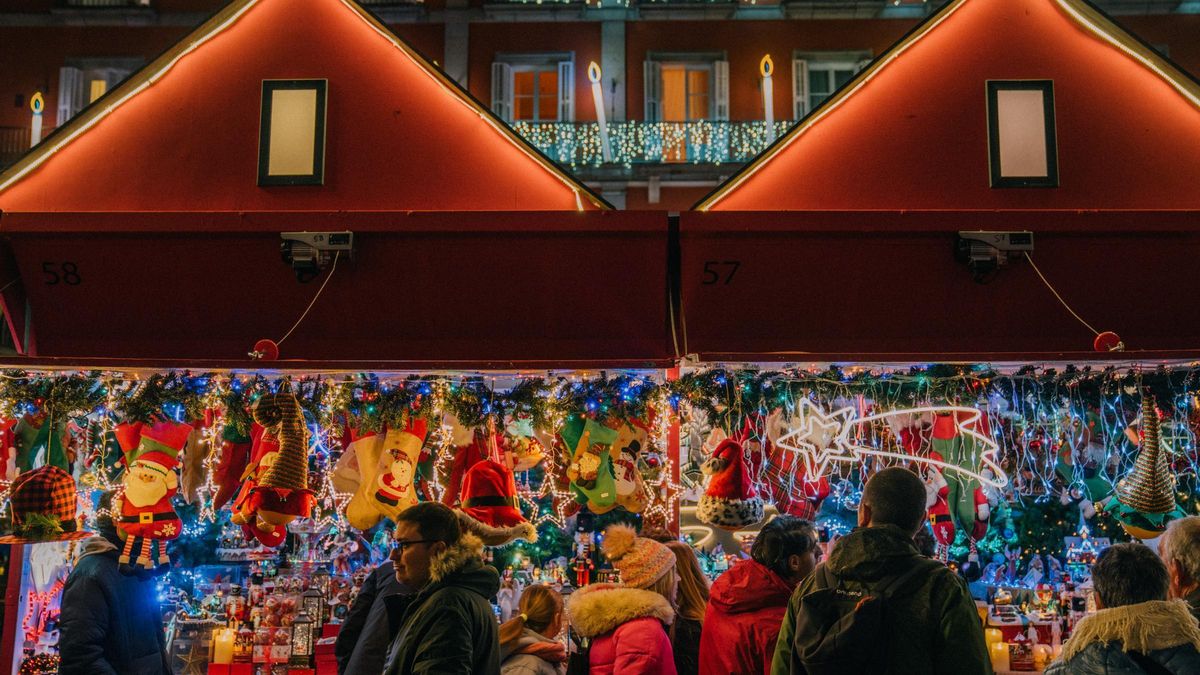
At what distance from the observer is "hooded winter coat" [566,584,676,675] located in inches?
171

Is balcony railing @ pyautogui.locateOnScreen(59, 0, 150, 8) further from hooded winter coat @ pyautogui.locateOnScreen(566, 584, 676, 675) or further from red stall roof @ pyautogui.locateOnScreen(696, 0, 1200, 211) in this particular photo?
hooded winter coat @ pyautogui.locateOnScreen(566, 584, 676, 675)

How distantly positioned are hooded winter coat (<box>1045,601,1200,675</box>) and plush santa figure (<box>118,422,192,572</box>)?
16.3ft

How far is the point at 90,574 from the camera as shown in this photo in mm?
5645

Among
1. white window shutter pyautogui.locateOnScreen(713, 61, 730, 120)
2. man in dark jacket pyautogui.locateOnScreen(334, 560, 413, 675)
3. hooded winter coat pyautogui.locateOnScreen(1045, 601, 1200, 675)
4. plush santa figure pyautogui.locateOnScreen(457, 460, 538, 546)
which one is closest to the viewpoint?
hooded winter coat pyautogui.locateOnScreen(1045, 601, 1200, 675)

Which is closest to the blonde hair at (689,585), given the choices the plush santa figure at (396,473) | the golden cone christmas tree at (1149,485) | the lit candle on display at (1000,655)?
the plush santa figure at (396,473)

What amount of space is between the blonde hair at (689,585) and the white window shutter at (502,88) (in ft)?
38.7

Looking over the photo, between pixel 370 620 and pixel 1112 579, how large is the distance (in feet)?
11.9

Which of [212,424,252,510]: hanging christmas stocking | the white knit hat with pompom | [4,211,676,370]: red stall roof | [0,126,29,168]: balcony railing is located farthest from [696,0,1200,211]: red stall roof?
[0,126,29,168]: balcony railing

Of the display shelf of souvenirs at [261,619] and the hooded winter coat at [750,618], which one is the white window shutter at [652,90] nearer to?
the display shelf of souvenirs at [261,619]

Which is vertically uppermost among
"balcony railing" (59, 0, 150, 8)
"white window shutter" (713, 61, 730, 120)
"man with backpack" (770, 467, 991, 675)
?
"balcony railing" (59, 0, 150, 8)

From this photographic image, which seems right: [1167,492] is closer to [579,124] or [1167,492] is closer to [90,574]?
Result: [90,574]

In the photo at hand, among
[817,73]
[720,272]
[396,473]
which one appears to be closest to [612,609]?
[396,473]

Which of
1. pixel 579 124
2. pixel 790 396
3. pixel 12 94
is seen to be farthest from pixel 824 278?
pixel 12 94

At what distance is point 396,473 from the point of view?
5691mm
